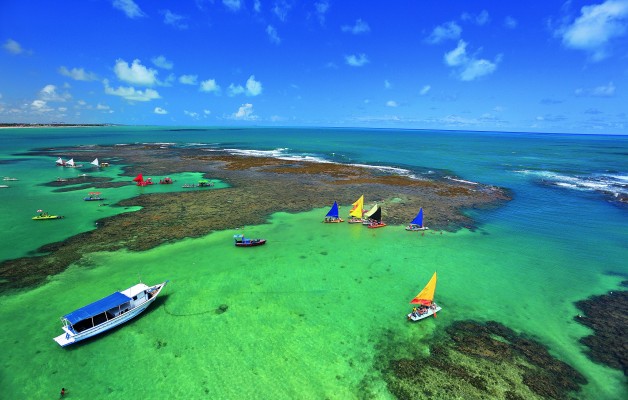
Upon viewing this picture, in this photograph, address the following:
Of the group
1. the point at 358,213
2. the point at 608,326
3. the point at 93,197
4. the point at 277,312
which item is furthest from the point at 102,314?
the point at 93,197

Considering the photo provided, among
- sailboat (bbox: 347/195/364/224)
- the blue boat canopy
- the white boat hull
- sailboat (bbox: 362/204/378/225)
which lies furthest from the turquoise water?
sailboat (bbox: 347/195/364/224)

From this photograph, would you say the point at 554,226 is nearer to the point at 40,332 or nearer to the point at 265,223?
the point at 265,223

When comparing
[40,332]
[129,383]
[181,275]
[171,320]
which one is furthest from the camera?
[181,275]

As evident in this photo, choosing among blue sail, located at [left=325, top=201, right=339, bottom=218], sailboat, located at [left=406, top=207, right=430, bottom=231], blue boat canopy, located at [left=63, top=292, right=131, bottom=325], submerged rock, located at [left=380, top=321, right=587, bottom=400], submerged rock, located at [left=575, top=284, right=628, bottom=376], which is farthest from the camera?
blue sail, located at [left=325, top=201, right=339, bottom=218]

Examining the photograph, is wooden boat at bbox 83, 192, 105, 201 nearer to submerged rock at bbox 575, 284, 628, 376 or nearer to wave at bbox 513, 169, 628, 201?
submerged rock at bbox 575, 284, 628, 376

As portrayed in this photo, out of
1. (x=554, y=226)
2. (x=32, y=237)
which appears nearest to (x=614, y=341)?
(x=554, y=226)
